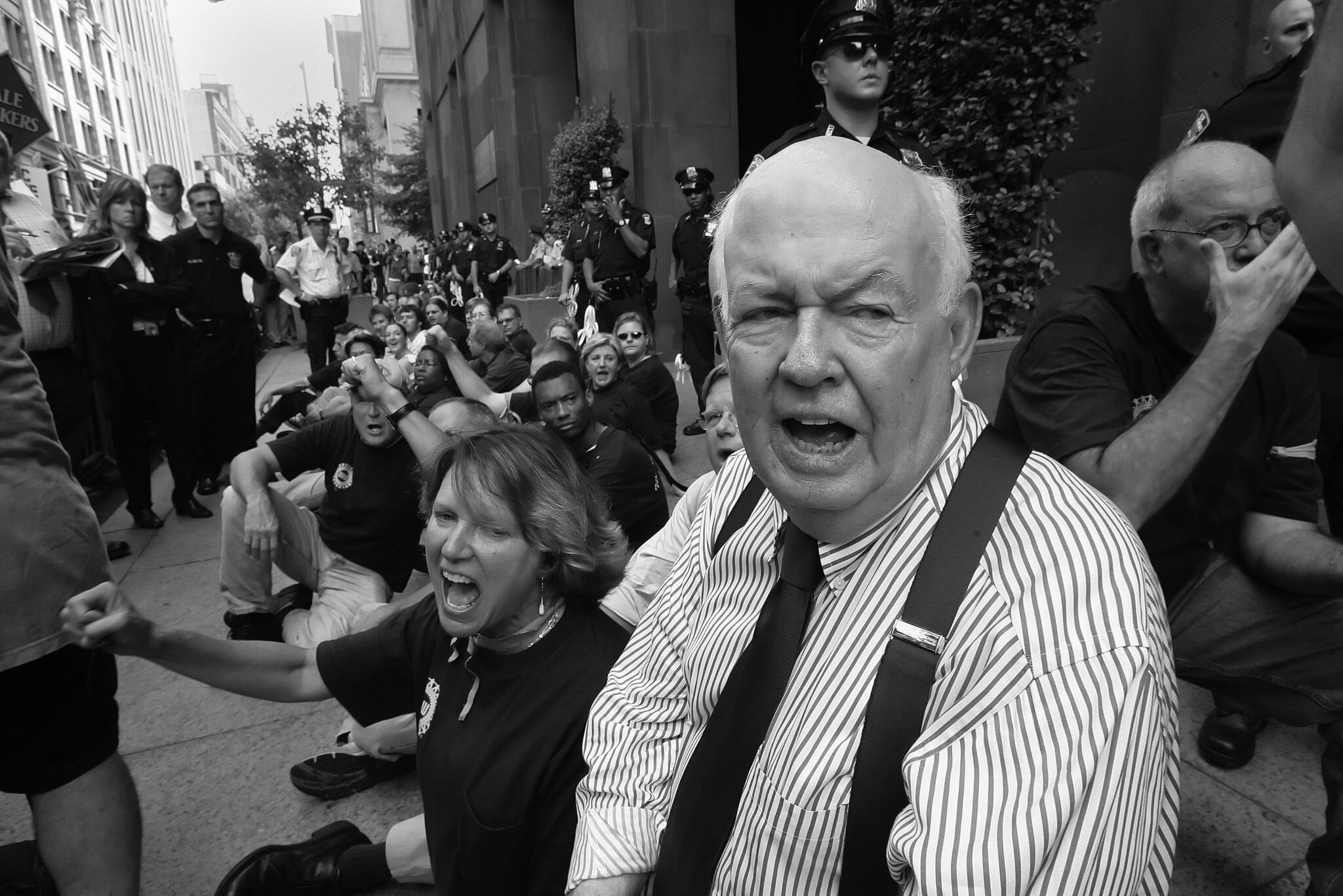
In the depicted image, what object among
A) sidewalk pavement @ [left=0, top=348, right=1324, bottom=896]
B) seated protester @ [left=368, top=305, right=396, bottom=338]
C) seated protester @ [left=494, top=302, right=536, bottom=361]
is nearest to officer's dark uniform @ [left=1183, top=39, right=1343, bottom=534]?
sidewalk pavement @ [left=0, top=348, right=1324, bottom=896]

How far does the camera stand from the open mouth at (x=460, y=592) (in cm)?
212

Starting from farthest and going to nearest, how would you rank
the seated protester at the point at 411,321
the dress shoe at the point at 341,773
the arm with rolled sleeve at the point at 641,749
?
the seated protester at the point at 411,321 → the dress shoe at the point at 341,773 → the arm with rolled sleeve at the point at 641,749

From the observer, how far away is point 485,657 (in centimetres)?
217

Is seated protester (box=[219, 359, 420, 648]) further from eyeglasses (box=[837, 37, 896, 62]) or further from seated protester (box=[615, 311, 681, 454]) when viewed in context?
eyeglasses (box=[837, 37, 896, 62])

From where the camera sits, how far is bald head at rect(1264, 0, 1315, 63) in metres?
3.43

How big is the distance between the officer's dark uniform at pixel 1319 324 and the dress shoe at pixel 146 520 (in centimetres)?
648

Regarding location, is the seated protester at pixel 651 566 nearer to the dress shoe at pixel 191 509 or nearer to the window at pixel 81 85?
the dress shoe at pixel 191 509

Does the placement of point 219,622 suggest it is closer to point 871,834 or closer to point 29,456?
point 29,456

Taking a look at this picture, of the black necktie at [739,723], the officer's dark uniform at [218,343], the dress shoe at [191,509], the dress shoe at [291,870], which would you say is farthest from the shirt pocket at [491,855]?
the officer's dark uniform at [218,343]

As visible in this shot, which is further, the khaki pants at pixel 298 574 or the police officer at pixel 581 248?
the police officer at pixel 581 248

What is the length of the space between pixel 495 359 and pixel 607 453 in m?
3.82

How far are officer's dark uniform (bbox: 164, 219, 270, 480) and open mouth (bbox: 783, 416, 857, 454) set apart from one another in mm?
6898

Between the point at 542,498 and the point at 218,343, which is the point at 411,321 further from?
the point at 542,498

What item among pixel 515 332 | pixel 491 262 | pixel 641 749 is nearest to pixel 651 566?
pixel 641 749
